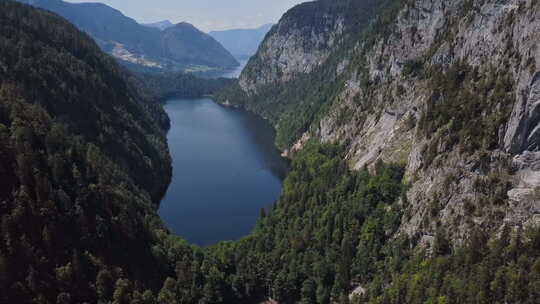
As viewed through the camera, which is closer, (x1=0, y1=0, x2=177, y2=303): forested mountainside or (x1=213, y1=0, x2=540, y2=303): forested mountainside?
(x1=213, y1=0, x2=540, y2=303): forested mountainside

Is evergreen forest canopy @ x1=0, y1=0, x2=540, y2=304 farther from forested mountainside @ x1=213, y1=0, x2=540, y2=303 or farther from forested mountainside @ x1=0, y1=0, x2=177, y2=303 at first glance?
forested mountainside @ x1=213, y1=0, x2=540, y2=303

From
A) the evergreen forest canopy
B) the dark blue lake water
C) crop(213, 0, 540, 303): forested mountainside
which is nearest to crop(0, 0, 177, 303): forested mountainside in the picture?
the evergreen forest canopy

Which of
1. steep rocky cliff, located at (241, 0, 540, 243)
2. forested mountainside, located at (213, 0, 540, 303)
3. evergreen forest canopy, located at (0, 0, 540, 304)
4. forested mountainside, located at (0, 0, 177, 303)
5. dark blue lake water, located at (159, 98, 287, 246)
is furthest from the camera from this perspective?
dark blue lake water, located at (159, 98, 287, 246)

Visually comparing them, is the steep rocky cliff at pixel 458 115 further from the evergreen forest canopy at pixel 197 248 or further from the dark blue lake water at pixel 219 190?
the dark blue lake water at pixel 219 190

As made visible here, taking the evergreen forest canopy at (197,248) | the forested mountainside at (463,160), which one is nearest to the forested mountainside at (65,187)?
the evergreen forest canopy at (197,248)

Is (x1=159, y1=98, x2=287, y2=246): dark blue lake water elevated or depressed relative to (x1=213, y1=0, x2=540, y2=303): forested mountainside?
depressed

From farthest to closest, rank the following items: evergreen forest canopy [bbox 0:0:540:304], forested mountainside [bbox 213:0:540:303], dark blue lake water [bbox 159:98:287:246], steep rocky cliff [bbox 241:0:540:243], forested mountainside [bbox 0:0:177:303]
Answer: dark blue lake water [bbox 159:98:287:246], forested mountainside [bbox 0:0:177:303], steep rocky cliff [bbox 241:0:540:243], evergreen forest canopy [bbox 0:0:540:304], forested mountainside [bbox 213:0:540:303]

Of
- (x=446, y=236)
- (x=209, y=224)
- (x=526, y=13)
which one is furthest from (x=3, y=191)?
(x=526, y=13)
